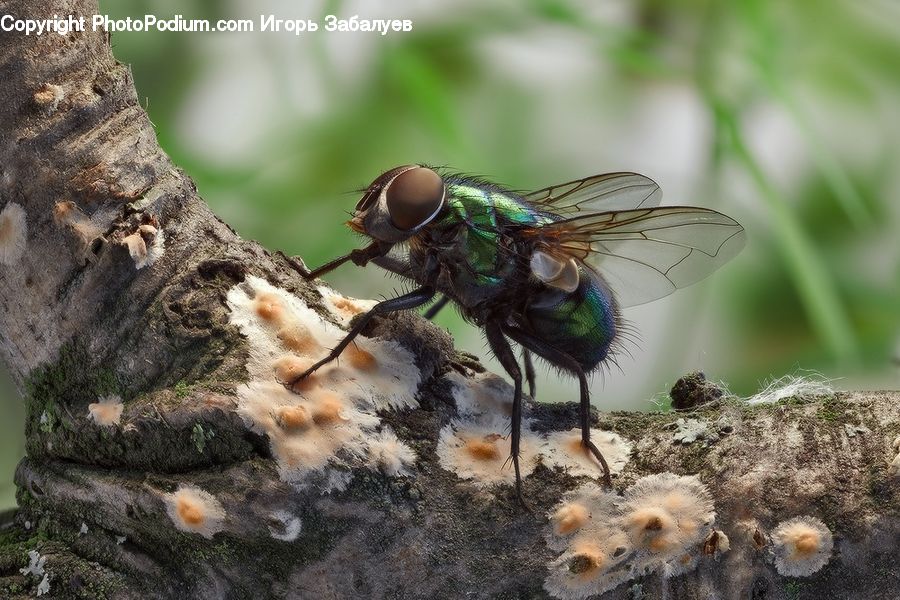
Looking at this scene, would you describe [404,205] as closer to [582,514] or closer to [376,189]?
[376,189]

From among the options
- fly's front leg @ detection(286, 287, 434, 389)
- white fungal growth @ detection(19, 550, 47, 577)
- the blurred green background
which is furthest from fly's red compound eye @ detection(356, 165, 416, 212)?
the blurred green background

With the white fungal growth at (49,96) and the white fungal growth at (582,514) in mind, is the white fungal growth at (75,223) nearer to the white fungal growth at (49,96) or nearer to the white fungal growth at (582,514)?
the white fungal growth at (49,96)

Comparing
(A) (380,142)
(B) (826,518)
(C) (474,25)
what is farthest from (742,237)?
(C) (474,25)

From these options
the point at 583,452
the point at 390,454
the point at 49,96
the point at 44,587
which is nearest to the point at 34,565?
the point at 44,587

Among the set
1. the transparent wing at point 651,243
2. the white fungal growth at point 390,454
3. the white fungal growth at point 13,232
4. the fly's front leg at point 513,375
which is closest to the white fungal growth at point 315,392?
the white fungal growth at point 390,454

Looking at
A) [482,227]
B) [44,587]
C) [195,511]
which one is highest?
[482,227]

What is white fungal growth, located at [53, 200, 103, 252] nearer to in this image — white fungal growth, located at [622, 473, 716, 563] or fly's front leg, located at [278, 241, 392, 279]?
fly's front leg, located at [278, 241, 392, 279]
